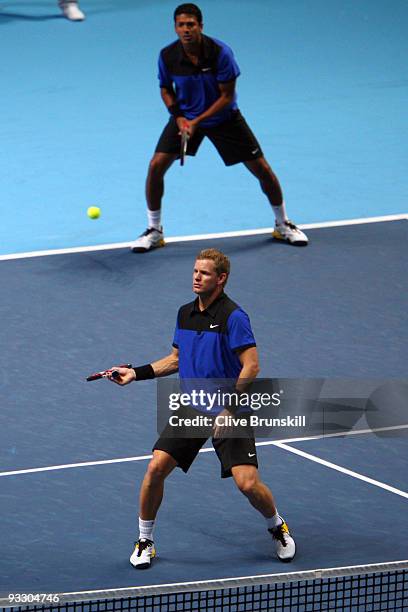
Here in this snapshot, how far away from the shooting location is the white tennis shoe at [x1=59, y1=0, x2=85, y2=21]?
2220 cm

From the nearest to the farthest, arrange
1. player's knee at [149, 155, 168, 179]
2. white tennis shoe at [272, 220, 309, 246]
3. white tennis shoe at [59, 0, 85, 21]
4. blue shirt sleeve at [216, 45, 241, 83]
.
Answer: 1. blue shirt sleeve at [216, 45, 241, 83]
2. player's knee at [149, 155, 168, 179]
3. white tennis shoe at [272, 220, 309, 246]
4. white tennis shoe at [59, 0, 85, 21]

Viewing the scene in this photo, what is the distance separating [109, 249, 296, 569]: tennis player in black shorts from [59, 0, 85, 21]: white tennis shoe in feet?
48.2

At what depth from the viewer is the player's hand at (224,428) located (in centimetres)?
798

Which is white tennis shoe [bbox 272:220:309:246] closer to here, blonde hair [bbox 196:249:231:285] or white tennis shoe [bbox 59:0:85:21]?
blonde hair [bbox 196:249:231:285]

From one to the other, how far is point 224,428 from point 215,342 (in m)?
0.48

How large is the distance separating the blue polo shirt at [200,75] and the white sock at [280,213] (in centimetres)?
103

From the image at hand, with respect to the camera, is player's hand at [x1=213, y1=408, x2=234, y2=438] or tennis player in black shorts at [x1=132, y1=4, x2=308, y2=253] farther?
tennis player in black shorts at [x1=132, y1=4, x2=308, y2=253]

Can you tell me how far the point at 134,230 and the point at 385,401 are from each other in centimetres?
434

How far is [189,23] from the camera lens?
12727mm

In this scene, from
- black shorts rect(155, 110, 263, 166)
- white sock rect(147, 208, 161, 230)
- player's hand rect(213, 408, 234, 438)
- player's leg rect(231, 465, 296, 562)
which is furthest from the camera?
white sock rect(147, 208, 161, 230)

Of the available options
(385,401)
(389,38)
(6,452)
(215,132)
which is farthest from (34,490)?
(389,38)

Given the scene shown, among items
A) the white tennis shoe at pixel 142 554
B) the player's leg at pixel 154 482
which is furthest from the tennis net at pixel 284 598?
the player's leg at pixel 154 482

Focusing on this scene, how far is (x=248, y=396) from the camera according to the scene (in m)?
8.14

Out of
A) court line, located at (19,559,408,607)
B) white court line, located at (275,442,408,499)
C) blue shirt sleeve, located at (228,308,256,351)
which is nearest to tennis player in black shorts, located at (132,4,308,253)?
white court line, located at (275,442,408,499)
